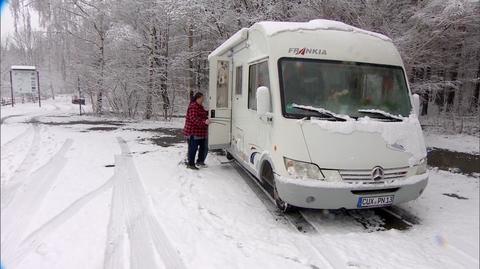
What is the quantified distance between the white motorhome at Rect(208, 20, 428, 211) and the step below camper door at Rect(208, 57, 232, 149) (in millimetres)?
1735

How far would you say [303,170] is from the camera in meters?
4.70

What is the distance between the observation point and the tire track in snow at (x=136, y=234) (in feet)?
12.4

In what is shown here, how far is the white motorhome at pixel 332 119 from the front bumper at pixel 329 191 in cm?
1

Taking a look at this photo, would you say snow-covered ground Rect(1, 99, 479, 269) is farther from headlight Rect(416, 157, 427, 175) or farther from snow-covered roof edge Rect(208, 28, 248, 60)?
snow-covered roof edge Rect(208, 28, 248, 60)

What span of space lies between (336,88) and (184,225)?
292 cm

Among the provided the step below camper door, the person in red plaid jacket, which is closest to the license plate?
the step below camper door

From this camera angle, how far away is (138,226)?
15.3 feet

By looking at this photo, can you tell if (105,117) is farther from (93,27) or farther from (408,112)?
(408,112)

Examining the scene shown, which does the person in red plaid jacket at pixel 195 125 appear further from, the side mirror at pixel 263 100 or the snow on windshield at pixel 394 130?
the snow on windshield at pixel 394 130

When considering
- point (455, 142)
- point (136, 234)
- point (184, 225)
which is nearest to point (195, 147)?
point (184, 225)

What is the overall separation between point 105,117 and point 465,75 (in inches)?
739

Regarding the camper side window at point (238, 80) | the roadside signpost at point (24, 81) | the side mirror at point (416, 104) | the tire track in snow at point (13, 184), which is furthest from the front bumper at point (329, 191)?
the tire track in snow at point (13, 184)

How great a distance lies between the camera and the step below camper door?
791cm

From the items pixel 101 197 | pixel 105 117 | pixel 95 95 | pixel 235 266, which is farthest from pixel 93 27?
pixel 235 266
